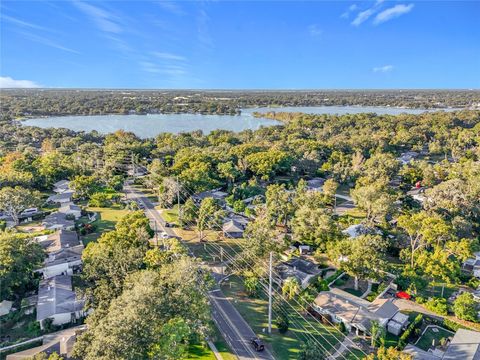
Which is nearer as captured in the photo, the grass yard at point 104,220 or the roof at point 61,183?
the grass yard at point 104,220

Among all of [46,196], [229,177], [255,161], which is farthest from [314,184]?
[46,196]

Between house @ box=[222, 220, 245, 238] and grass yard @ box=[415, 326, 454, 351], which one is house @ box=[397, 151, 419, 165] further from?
grass yard @ box=[415, 326, 454, 351]

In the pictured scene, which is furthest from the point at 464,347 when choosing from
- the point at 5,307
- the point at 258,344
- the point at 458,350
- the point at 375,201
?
the point at 5,307

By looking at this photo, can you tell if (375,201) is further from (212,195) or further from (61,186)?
(61,186)

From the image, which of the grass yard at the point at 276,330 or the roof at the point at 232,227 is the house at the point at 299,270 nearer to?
the grass yard at the point at 276,330

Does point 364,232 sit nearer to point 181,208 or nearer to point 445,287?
point 445,287

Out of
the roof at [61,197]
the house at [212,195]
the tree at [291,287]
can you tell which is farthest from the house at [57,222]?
the tree at [291,287]

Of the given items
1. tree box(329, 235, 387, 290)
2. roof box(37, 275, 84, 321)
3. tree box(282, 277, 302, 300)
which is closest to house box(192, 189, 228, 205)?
tree box(282, 277, 302, 300)
